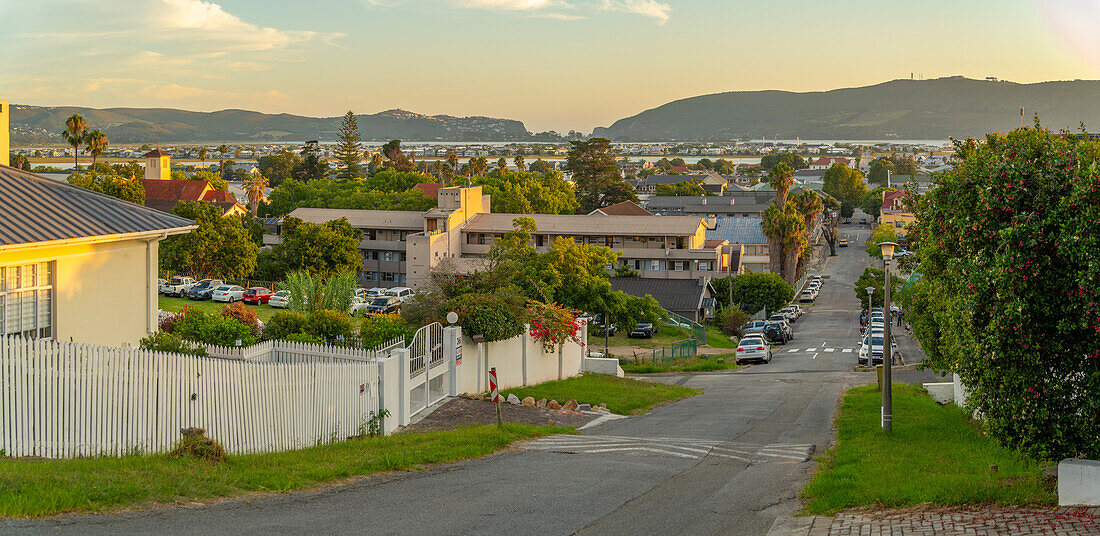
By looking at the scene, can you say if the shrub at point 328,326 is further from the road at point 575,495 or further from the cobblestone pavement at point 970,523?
the cobblestone pavement at point 970,523

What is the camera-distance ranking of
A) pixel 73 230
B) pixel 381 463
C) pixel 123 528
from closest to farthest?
pixel 123 528 → pixel 381 463 → pixel 73 230

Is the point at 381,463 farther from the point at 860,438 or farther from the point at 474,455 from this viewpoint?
the point at 860,438

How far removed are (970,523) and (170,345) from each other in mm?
13862

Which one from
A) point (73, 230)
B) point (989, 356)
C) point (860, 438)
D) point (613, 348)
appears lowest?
point (613, 348)

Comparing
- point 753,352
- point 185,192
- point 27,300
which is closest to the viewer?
point 27,300

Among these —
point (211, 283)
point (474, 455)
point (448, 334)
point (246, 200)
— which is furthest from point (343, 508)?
point (246, 200)

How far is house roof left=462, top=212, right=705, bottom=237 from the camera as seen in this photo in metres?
83.6

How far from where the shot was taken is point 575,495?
13.9 metres

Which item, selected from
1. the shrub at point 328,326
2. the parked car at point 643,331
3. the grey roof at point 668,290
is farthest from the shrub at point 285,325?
the grey roof at point 668,290

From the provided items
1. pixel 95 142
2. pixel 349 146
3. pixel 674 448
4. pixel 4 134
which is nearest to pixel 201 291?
pixel 4 134

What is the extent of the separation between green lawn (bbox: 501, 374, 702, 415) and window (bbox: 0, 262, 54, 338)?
12.7 m

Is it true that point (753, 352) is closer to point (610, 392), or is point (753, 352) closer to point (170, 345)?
point (610, 392)

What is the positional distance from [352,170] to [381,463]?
162271mm

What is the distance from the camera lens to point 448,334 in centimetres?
2350
